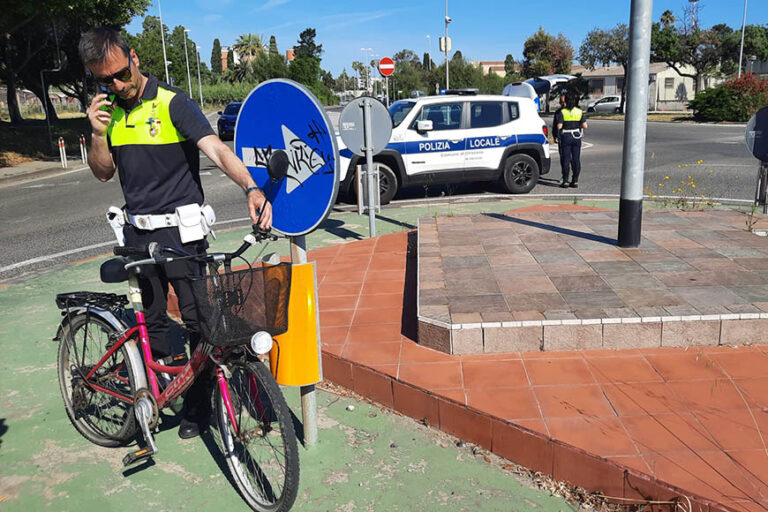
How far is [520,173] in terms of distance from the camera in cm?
1145

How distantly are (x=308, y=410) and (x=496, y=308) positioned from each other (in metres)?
1.60

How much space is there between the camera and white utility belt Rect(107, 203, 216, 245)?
3197mm

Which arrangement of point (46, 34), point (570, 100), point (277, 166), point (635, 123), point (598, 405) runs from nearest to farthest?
1. point (277, 166)
2. point (598, 405)
3. point (635, 123)
4. point (570, 100)
5. point (46, 34)

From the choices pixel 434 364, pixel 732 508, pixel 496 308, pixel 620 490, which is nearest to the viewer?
pixel 732 508

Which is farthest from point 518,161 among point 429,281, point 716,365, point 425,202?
point 716,365

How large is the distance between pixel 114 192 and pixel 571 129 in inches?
372

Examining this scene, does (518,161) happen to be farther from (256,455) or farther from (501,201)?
(256,455)

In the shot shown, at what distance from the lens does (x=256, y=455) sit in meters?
2.89

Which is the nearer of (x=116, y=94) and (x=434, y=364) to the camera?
(x=116, y=94)

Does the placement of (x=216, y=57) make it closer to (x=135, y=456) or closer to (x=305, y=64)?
(x=305, y=64)

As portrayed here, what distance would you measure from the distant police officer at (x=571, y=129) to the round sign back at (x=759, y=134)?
14.4 ft

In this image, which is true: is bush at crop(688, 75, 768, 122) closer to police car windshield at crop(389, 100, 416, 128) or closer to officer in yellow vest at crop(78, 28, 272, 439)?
police car windshield at crop(389, 100, 416, 128)

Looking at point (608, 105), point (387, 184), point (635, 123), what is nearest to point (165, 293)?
point (635, 123)

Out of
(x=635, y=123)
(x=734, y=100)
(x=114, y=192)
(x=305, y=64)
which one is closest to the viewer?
(x=635, y=123)
